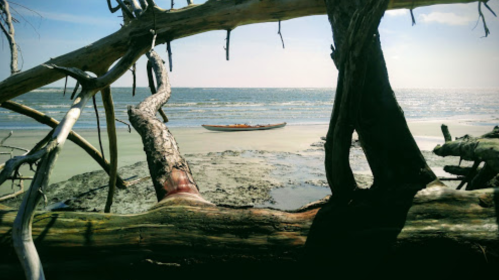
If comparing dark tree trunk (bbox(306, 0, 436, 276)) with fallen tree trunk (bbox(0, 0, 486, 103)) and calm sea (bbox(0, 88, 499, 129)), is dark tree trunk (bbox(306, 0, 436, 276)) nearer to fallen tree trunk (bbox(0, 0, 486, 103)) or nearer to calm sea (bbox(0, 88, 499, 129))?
fallen tree trunk (bbox(0, 0, 486, 103))

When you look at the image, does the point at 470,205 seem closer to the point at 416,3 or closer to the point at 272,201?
the point at 416,3

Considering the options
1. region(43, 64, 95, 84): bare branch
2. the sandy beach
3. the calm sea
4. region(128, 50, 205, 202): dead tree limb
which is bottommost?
the calm sea

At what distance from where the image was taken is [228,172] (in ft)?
25.7

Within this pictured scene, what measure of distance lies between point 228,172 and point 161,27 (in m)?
5.70

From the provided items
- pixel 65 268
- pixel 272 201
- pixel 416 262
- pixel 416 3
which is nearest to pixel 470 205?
pixel 416 262

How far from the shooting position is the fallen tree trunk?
2.32 metres

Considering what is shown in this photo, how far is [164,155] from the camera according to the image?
2.59 metres

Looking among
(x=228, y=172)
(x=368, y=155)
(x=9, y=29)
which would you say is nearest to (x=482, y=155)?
(x=368, y=155)

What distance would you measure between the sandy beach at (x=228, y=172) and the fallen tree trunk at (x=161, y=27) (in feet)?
11.0

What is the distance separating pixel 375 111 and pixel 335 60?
→ 372 millimetres

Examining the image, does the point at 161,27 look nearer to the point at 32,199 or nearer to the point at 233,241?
the point at 32,199

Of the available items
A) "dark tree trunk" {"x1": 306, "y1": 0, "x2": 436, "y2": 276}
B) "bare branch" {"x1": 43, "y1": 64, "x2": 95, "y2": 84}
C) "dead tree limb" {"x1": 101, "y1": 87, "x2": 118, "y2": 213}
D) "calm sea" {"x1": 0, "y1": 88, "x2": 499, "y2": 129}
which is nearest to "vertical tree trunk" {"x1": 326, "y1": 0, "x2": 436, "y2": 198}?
"dark tree trunk" {"x1": 306, "y1": 0, "x2": 436, "y2": 276}

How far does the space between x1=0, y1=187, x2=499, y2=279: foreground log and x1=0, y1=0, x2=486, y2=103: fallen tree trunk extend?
103 centimetres

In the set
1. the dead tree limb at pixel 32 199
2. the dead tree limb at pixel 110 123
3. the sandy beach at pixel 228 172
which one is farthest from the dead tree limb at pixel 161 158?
the sandy beach at pixel 228 172
